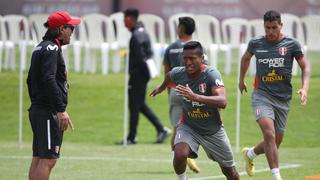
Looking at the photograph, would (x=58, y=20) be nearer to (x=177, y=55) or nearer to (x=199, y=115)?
(x=199, y=115)

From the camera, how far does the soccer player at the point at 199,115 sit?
39.0 ft

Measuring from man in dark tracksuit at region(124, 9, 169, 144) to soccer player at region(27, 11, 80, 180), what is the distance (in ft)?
28.8

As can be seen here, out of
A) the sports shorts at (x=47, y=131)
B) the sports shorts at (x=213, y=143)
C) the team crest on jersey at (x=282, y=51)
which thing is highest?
the team crest on jersey at (x=282, y=51)

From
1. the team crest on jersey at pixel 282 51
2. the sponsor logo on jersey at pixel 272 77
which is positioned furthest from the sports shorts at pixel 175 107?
the team crest on jersey at pixel 282 51

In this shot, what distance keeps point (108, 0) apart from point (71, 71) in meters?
3.32

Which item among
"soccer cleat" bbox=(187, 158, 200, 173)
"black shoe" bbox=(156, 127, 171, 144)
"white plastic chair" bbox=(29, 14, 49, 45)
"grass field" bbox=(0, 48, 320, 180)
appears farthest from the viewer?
"white plastic chair" bbox=(29, 14, 49, 45)

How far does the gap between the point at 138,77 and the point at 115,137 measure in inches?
61.1

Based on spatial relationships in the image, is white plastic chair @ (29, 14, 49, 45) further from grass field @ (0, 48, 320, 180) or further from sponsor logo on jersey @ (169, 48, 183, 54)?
sponsor logo on jersey @ (169, 48, 183, 54)

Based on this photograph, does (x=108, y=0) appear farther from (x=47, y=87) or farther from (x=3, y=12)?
(x=47, y=87)

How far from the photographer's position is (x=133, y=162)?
16969 millimetres

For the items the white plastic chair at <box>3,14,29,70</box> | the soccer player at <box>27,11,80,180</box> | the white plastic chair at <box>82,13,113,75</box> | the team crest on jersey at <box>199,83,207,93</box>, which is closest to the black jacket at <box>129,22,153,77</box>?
the white plastic chair at <box>82,13,113,75</box>

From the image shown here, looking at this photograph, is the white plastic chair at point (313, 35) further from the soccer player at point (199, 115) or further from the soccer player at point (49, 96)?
the soccer player at point (49, 96)

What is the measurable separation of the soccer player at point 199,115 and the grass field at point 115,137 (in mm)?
2564

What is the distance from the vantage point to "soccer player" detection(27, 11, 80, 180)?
11.3 metres
